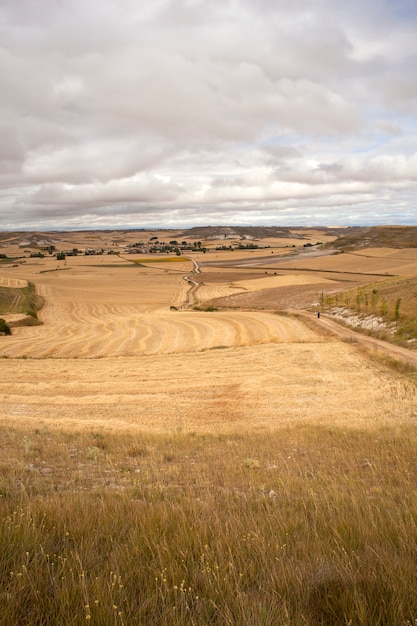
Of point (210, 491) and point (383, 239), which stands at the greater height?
point (383, 239)

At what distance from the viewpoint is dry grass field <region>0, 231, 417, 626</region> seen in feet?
8.82

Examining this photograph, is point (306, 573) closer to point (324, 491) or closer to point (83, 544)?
point (83, 544)

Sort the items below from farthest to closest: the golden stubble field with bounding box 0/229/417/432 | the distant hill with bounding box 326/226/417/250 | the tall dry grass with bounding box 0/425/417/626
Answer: the distant hill with bounding box 326/226/417/250
the golden stubble field with bounding box 0/229/417/432
the tall dry grass with bounding box 0/425/417/626

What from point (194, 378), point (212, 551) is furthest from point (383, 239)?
point (212, 551)

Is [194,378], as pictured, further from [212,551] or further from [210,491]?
[212,551]

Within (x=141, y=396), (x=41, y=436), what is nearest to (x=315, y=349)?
(x=141, y=396)

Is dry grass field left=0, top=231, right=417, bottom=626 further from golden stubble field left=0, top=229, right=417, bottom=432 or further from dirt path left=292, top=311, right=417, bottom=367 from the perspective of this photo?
dirt path left=292, top=311, right=417, bottom=367

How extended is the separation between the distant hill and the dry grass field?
455 ft

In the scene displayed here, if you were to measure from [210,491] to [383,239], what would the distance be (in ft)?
550

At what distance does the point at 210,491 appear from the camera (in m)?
5.93

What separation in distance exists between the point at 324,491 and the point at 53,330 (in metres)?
39.6

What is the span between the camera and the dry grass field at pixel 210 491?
106 inches

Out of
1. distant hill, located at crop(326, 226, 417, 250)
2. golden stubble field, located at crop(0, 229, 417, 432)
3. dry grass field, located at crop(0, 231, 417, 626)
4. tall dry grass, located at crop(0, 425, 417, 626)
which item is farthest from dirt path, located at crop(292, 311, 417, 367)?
distant hill, located at crop(326, 226, 417, 250)

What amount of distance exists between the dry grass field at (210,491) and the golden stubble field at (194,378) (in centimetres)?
16
